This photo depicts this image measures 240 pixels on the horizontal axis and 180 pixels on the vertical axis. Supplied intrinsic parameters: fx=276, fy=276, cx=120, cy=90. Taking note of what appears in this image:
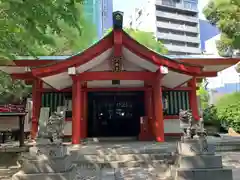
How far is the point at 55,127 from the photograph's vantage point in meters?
6.17

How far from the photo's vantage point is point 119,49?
10.0 metres

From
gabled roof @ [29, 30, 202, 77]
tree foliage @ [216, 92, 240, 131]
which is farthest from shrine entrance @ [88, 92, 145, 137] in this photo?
tree foliage @ [216, 92, 240, 131]

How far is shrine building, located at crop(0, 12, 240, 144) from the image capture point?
10078 millimetres

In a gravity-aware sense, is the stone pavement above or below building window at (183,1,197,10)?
below

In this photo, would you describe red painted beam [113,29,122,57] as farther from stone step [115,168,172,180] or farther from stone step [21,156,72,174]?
stone step [21,156,72,174]

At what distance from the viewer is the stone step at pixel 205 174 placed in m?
5.89

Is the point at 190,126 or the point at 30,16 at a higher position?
the point at 30,16

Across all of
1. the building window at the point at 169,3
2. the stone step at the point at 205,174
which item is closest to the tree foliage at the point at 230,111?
the stone step at the point at 205,174

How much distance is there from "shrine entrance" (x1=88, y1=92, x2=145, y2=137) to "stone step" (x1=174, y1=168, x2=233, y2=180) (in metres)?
7.78

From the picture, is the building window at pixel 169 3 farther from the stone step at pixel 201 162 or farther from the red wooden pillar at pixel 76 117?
the stone step at pixel 201 162

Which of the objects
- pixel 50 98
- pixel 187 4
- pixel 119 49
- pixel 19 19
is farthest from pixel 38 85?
pixel 187 4

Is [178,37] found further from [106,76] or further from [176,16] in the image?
[106,76]

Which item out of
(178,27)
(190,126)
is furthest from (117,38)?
(178,27)

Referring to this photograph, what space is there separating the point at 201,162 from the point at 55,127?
332cm
